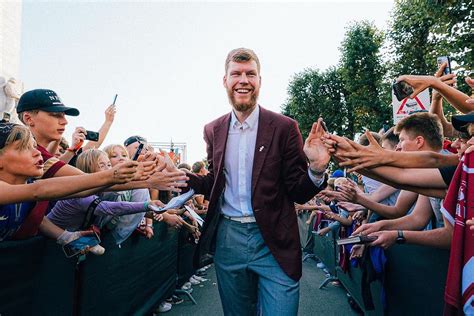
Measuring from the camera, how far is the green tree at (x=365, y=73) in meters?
22.8

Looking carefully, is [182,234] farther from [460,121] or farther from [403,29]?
[403,29]

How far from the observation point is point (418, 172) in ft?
7.79

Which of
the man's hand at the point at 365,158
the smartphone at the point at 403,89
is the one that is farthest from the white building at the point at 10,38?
the man's hand at the point at 365,158

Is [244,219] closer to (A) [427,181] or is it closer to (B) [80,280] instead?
(A) [427,181]

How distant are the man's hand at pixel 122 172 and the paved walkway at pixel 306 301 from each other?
407cm

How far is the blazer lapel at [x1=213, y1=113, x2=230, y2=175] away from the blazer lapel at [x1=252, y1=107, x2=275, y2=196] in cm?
26

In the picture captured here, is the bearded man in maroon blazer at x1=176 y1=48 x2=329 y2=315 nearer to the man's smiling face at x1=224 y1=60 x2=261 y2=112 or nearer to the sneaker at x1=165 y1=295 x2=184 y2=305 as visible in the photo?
the man's smiling face at x1=224 y1=60 x2=261 y2=112

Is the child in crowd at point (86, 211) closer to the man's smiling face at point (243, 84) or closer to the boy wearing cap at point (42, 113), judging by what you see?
the boy wearing cap at point (42, 113)

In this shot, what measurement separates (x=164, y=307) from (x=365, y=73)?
21608mm

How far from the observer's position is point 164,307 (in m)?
6.00

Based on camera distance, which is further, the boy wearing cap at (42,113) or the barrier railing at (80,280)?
the boy wearing cap at (42,113)

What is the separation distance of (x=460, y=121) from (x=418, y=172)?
42cm

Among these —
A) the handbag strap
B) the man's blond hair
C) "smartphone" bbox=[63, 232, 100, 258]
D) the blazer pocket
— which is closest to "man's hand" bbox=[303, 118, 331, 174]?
the blazer pocket

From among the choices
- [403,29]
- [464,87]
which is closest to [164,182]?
[464,87]
